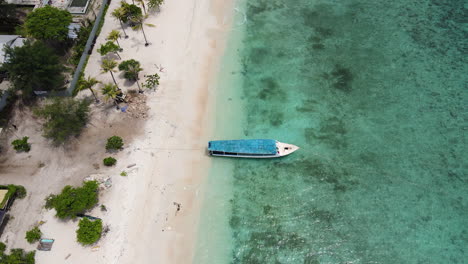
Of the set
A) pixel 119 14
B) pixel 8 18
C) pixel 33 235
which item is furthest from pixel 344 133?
pixel 8 18

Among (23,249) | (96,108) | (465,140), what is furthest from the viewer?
(96,108)

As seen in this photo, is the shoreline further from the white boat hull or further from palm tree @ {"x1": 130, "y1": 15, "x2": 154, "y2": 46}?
the white boat hull

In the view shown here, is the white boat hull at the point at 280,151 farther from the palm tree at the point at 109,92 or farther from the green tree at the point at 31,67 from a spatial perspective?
the green tree at the point at 31,67

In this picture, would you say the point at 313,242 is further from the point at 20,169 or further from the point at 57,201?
the point at 20,169

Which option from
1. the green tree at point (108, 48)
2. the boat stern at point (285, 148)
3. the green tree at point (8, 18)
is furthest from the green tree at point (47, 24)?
the boat stern at point (285, 148)

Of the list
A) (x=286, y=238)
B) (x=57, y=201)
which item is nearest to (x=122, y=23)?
(x=57, y=201)
